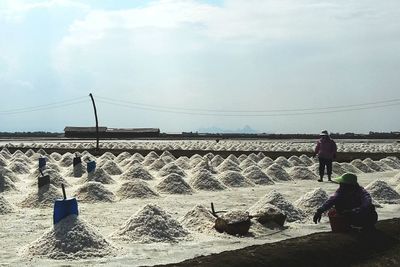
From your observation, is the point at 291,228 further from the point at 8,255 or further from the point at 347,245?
the point at 8,255

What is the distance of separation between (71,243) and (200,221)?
6.62 ft

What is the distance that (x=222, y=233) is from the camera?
6734 millimetres

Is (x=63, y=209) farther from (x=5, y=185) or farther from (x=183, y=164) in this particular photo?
(x=183, y=164)

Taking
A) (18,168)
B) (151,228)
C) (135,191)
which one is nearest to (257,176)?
(135,191)

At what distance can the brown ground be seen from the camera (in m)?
4.98

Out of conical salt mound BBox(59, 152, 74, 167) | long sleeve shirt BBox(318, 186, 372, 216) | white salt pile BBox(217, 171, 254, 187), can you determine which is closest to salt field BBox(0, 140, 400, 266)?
white salt pile BBox(217, 171, 254, 187)

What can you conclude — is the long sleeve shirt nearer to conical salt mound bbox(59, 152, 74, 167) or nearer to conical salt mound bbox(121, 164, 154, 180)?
conical salt mound bbox(121, 164, 154, 180)

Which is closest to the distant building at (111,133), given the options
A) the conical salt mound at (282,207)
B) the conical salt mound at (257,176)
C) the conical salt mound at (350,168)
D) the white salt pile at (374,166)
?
the white salt pile at (374,166)

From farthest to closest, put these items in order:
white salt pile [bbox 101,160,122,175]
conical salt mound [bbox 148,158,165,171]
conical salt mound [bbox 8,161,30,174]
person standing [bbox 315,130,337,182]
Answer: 1. conical salt mound [bbox 148,158,165,171]
2. conical salt mound [bbox 8,161,30,174]
3. white salt pile [bbox 101,160,122,175]
4. person standing [bbox 315,130,337,182]

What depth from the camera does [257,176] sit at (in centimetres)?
1335

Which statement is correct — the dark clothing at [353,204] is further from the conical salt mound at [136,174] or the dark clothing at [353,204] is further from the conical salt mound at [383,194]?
the conical salt mound at [136,174]

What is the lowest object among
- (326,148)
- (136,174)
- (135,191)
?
(135,191)

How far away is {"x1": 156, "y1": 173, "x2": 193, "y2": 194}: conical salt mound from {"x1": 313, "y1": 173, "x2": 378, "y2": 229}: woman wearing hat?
529cm

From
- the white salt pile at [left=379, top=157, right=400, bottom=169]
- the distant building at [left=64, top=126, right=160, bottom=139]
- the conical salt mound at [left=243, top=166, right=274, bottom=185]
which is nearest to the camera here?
the conical salt mound at [left=243, top=166, right=274, bottom=185]
